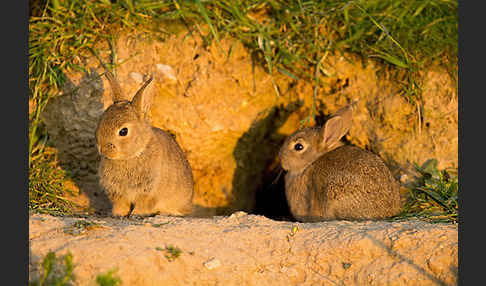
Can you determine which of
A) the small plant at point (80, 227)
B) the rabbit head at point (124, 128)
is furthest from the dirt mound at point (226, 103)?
the small plant at point (80, 227)

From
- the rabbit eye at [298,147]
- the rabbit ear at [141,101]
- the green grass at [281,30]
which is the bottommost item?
the rabbit eye at [298,147]

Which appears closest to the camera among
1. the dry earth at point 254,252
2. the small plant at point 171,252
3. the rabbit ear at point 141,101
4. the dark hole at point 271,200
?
the dry earth at point 254,252

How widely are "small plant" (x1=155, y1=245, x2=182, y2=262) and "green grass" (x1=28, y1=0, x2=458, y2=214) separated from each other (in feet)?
7.22

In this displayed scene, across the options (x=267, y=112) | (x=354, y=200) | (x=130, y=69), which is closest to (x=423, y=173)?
(x=354, y=200)

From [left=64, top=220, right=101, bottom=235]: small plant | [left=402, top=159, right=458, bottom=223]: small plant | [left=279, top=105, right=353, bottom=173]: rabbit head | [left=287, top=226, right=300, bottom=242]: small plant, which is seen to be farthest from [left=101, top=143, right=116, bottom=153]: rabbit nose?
[left=402, top=159, right=458, bottom=223]: small plant

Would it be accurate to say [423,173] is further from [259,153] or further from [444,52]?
[259,153]

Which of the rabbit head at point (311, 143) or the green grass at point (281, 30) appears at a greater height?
the green grass at point (281, 30)

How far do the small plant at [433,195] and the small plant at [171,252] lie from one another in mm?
2271

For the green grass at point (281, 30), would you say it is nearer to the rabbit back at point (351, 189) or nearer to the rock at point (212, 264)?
the rabbit back at point (351, 189)

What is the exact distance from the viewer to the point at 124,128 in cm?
409

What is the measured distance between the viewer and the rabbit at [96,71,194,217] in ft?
13.3

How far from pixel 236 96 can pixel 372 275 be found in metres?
2.87

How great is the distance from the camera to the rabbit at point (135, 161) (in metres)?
4.06

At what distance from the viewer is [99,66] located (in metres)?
4.99
